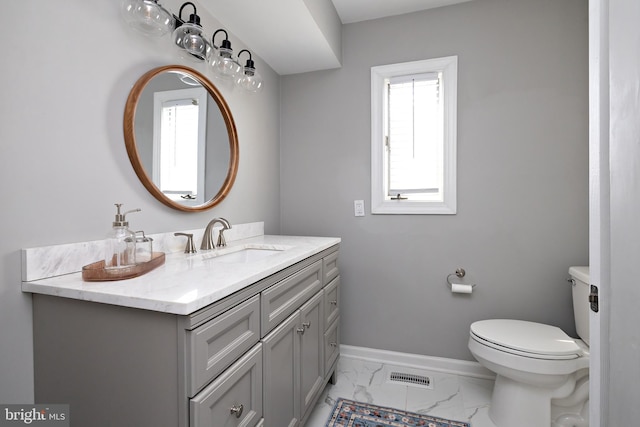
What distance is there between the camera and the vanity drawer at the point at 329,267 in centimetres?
175

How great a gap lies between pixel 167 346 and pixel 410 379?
5.81ft

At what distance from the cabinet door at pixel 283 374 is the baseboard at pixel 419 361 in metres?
1.00

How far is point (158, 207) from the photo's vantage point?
1364 millimetres

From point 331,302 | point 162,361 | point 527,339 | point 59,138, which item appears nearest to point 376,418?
point 331,302

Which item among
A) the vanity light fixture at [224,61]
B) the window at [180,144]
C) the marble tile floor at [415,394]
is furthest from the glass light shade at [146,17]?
the marble tile floor at [415,394]

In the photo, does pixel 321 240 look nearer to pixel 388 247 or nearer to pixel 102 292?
pixel 388 247

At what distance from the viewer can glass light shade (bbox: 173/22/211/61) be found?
1.33 meters

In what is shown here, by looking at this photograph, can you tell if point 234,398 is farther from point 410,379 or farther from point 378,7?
point 378,7

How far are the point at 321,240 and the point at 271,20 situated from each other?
1.28m

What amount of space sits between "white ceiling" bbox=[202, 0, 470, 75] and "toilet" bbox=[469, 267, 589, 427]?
194 centimetres

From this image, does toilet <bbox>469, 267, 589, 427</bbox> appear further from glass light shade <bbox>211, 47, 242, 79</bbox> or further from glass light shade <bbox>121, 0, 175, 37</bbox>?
glass light shade <bbox>121, 0, 175, 37</bbox>

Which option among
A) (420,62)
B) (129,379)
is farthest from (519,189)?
(129,379)

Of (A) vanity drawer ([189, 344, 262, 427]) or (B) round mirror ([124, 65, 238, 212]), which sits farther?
(B) round mirror ([124, 65, 238, 212])

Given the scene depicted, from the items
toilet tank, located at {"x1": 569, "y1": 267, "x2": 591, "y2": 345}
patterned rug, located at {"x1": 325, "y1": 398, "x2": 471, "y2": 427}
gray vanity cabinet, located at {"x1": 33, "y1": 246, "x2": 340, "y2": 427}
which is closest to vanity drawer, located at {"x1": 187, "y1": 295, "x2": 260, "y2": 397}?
gray vanity cabinet, located at {"x1": 33, "y1": 246, "x2": 340, "y2": 427}
